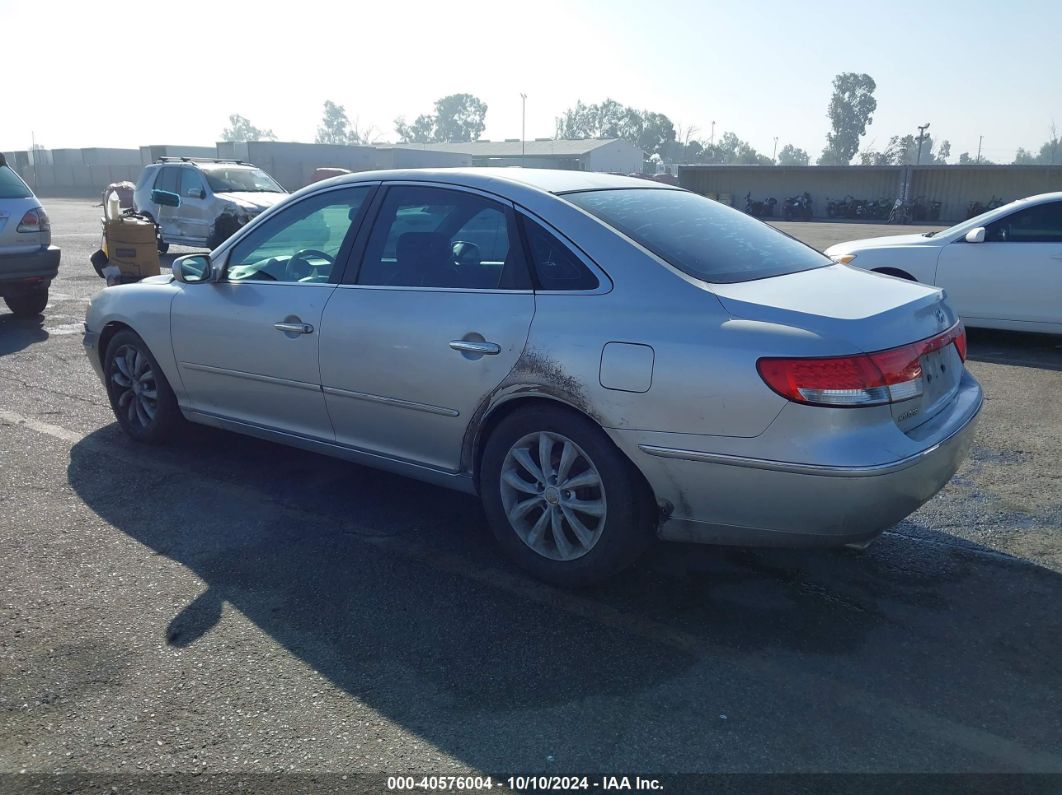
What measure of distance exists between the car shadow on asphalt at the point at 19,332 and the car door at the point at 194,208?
19.0 feet

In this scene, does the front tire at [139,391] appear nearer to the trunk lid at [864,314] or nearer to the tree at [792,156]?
the trunk lid at [864,314]

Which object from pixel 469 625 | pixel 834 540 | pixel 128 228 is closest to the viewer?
pixel 834 540

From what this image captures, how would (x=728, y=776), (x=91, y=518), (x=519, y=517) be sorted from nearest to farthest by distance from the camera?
(x=728, y=776) → (x=519, y=517) → (x=91, y=518)

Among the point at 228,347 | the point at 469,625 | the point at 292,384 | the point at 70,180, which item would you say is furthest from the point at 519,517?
the point at 70,180

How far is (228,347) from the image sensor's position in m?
4.85

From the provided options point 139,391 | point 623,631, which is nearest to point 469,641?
point 623,631

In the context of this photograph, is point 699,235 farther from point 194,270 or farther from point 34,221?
point 34,221

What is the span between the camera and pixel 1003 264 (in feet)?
28.1

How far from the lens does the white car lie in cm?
840

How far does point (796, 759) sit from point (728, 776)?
0.76 feet

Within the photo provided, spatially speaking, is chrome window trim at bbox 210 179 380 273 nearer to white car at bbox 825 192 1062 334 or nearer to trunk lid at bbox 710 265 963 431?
trunk lid at bbox 710 265 963 431

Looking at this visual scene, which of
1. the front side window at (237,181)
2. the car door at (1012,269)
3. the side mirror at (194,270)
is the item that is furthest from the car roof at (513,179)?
the front side window at (237,181)

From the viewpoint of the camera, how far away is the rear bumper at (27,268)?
9164 mm

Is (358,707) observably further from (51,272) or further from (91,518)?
(51,272)
